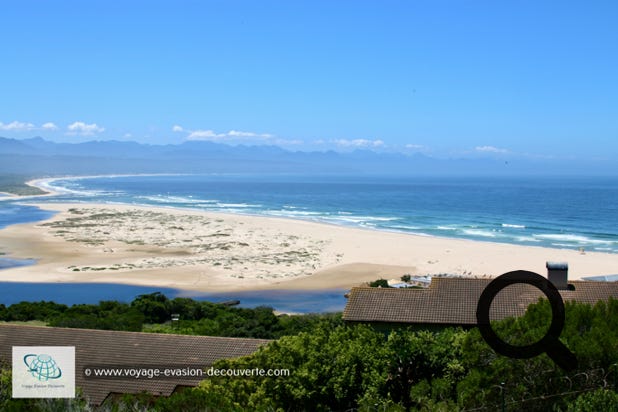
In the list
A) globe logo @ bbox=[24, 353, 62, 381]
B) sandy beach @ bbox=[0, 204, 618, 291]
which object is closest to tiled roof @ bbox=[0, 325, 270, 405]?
globe logo @ bbox=[24, 353, 62, 381]

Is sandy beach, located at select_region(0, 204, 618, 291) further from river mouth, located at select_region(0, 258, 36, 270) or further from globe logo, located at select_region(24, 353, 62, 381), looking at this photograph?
globe logo, located at select_region(24, 353, 62, 381)

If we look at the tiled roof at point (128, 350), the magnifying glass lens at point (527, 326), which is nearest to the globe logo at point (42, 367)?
the tiled roof at point (128, 350)

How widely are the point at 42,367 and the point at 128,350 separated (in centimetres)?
329

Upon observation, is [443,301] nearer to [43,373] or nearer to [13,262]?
[43,373]

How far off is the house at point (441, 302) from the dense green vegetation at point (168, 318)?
4.94m

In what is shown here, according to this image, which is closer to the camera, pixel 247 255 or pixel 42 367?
pixel 42 367

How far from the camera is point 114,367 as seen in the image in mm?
14953

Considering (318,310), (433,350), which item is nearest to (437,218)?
(318,310)

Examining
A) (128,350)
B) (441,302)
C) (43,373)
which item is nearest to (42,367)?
(43,373)

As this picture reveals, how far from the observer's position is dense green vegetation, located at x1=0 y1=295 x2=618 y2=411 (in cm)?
1062

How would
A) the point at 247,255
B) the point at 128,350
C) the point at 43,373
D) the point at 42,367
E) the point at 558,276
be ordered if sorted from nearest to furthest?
the point at 43,373
the point at 42,367
the point at 128,350
the point at 558,276
the point at 247,255

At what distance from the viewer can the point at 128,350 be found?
622 inches

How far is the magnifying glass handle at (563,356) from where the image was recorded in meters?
10.9

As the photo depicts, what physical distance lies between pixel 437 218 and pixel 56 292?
167ft
